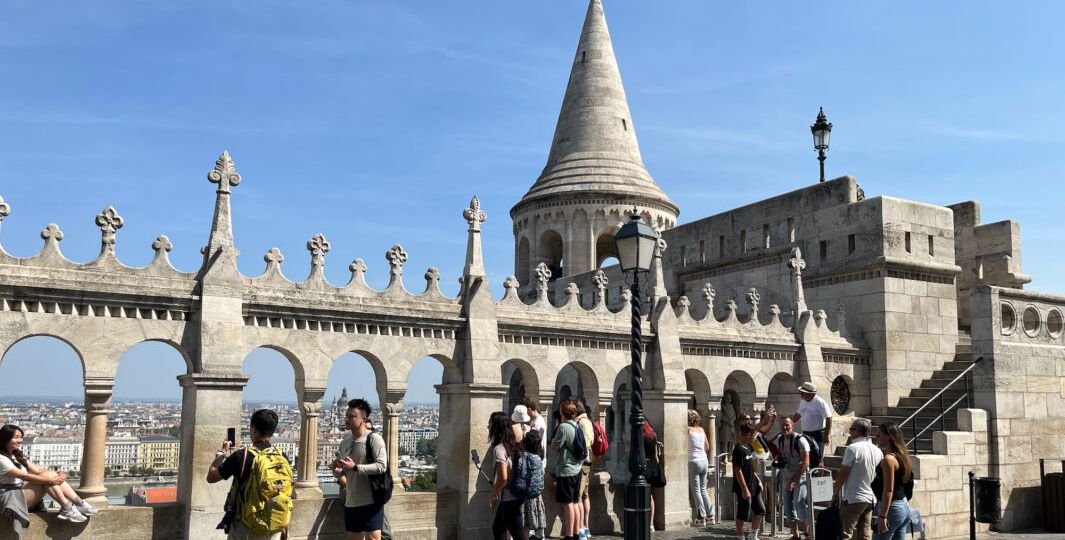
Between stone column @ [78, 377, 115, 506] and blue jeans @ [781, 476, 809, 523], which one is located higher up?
stone column @ [78, 377, 115, 506]

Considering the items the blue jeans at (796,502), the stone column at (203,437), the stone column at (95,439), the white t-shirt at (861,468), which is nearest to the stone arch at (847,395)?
the blue jeans at (796,502)

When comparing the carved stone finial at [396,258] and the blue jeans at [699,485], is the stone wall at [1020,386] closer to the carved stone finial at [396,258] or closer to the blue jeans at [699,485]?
the blue jeans at [699,485]

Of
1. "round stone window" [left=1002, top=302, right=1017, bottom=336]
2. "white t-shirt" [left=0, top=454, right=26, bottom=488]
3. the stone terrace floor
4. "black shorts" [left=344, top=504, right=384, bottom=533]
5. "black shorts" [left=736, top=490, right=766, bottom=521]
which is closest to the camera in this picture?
"white t-shirt" [left=0, top=454, right=26, bottom=488]

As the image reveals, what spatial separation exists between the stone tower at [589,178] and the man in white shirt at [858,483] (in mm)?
20567

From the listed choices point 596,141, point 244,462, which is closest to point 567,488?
point 244,462

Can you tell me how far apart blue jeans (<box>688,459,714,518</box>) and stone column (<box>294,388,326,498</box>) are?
513cm

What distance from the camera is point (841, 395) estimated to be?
16.9 m

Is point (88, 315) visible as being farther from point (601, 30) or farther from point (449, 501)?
point (601, 30)

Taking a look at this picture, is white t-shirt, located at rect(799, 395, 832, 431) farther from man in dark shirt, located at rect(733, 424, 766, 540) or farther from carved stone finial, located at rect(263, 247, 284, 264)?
carved stone finial, located at rect(263, 247, 284, 264)

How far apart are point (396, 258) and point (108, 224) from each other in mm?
3475

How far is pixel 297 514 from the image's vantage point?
10.4 meters

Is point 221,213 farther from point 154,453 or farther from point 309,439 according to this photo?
point 154,453

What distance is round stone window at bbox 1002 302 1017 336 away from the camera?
49.4 feet

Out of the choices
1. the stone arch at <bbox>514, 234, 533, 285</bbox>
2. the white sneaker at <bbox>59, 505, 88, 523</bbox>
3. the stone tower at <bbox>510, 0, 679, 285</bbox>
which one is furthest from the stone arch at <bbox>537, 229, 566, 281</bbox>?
the white sneaker at <bbox>59, 505, 88, 523</bbox>
